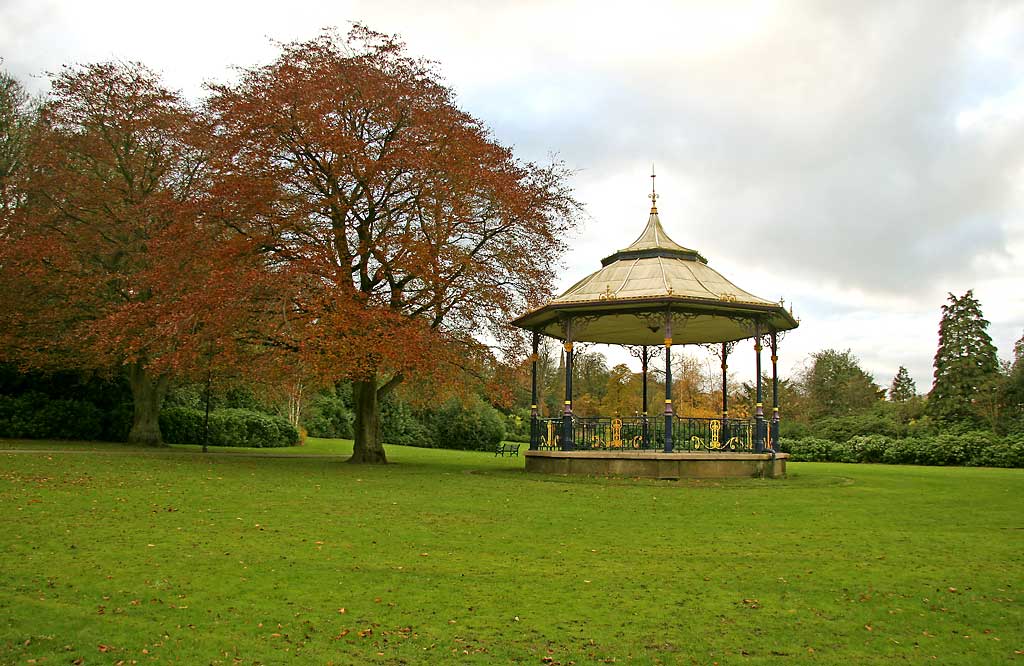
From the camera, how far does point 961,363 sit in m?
43.0

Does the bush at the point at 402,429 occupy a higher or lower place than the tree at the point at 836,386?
lower

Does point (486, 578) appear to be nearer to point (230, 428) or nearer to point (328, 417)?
point (230, 428)

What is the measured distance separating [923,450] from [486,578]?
30.8 metres

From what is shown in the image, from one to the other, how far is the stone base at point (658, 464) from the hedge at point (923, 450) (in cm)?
1560

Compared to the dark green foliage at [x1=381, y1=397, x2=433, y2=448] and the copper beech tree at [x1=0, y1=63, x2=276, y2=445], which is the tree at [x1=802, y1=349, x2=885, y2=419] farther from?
the copper beech tree at [x1=0, y1=63, x2=276, y2=445]

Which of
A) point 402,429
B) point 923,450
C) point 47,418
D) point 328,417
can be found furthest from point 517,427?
point 47,418

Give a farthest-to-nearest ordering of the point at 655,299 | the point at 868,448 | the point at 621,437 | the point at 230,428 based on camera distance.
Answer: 1. the point at 868,448
2. the point at 230,428
3. the point at 621,437
4. the point at 655,299

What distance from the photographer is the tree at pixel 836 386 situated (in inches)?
2089

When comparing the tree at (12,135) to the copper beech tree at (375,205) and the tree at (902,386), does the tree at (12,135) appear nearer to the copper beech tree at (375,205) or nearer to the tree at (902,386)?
the copper beech tree at (375,205)

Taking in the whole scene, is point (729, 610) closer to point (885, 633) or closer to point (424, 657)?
point (885, 633)

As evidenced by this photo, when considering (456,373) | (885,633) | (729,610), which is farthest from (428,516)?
(456,373)

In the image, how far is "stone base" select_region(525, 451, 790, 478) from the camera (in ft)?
64.5

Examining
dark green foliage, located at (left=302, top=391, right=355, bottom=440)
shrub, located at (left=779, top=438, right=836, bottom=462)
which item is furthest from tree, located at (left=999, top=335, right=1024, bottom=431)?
dark green foliage, located at (left=302, top=391, right=355, bottom=440)

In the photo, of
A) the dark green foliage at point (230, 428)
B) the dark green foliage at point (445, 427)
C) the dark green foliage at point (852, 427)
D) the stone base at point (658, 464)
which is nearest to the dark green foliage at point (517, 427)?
the dark green foliage at point (445, 427)
